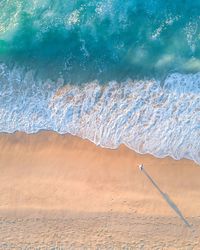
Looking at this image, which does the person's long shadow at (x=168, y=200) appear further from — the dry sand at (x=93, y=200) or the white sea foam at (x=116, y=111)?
the white sea foam at (x=116, y=111)

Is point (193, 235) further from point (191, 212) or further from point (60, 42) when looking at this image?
point (60, 42)

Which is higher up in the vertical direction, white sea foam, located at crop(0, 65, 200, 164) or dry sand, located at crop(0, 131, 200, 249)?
white sea foam, located at crop(0, 65, 200, 164)

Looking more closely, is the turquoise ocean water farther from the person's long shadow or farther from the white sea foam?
the person's long shadow

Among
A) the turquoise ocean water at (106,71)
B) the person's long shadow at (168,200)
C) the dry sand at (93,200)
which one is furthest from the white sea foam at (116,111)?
the person's long shadow at (168,200)

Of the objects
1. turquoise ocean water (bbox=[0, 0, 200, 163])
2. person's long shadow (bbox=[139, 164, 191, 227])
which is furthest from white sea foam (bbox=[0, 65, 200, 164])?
person's long shadow (bbox=[139, 164, 191, 227])

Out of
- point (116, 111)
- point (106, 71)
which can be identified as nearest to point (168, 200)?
point (116, 111)

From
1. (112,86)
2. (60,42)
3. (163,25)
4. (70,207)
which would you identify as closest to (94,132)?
(112,86)
